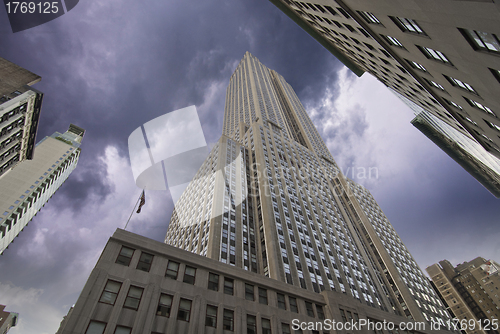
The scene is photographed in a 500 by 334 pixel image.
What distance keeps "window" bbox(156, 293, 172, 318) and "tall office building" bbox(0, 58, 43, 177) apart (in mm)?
52665

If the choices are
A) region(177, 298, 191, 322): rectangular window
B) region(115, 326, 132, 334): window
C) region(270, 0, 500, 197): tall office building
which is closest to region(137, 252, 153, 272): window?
region(177, 298, 191, 322): rectangular window

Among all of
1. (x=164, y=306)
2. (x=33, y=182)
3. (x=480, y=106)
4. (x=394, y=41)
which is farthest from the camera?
(x=33, y=182)

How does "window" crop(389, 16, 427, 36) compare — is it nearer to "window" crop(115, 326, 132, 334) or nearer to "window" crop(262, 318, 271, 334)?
"window" crop(262, 318, 271, 334)

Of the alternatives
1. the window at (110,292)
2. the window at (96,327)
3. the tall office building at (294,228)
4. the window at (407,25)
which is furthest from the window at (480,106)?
the window at (96,327)

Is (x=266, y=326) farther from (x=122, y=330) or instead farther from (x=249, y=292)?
(x=122, y=330)

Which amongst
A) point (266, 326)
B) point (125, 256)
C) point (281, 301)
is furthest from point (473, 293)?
point (125, 256)

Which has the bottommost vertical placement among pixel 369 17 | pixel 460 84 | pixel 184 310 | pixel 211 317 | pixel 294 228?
pixel 211 317

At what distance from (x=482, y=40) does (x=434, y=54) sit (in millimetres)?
5569

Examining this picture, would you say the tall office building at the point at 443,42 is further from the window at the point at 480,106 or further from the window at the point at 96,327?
the window at the point at 96,327

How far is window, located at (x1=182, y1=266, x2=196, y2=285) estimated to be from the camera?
25969mm

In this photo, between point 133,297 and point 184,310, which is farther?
point 184,310

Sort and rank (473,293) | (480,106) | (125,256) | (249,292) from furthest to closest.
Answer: (473,293) < (249,292) < (125,256) < (480,106)

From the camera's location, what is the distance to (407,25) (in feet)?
61.4

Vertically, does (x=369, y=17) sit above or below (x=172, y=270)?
above
